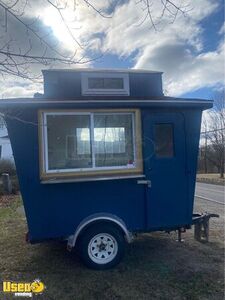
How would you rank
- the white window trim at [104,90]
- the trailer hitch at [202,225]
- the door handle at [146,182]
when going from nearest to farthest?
the door handle at [146,182] → the white window trim at [104,90] → the trailer hitch at [202,225]

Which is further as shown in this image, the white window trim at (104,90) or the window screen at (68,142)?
the white window trim at (104,90)

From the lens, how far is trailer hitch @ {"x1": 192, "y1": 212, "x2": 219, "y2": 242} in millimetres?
6740

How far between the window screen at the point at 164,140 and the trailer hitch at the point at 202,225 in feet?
4.52

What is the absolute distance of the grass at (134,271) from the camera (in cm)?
476

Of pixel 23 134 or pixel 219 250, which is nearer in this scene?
pixel 23 134

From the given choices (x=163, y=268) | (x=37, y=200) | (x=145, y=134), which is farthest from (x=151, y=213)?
(x=37, y=200)

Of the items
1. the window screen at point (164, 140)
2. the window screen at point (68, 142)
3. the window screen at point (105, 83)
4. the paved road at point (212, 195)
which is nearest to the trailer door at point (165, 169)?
the window screen at point (164, 140)

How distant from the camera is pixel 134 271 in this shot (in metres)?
5.51

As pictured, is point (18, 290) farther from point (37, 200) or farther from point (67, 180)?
point (67, 180)

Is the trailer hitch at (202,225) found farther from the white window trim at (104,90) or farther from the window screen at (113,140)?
the white window trim at (104,90)

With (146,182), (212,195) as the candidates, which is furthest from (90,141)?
(212,195)

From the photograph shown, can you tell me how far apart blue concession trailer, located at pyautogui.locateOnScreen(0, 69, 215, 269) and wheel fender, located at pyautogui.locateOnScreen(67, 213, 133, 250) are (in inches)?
0.6

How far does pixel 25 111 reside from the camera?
566cm

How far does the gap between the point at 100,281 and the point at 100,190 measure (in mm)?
1412
